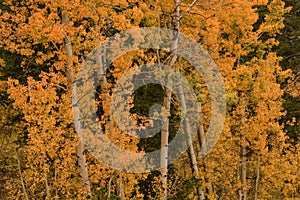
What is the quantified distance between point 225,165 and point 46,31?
7.84m

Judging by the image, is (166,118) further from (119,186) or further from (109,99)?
(119,186)

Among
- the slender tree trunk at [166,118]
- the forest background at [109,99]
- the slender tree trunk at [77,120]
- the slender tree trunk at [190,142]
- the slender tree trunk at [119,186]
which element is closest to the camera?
the forest background at [109,99]

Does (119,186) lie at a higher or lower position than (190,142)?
lower

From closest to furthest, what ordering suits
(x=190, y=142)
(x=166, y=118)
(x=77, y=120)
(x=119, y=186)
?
(x=77, y=120), (x=119, y=186), (x=166, y=118), (x=190, y=142)

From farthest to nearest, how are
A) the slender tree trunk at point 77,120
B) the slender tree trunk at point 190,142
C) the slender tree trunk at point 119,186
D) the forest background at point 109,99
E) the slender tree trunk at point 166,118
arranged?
the slender tree trunk at point 190,142 < the slender tree trunk at point 166,118 < the slender tree trunk at point 119,186 < the slender tree trunk at point 77,120 < the forest background at point 109,99

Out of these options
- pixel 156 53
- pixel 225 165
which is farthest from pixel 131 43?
pixel 225 165

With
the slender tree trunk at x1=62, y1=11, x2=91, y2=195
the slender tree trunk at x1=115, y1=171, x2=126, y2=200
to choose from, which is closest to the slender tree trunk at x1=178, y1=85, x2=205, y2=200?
the slender tree trunk at x1=115, y1=171, x2=126, y2=200

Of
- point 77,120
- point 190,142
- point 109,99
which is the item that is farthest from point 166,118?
point 77,120

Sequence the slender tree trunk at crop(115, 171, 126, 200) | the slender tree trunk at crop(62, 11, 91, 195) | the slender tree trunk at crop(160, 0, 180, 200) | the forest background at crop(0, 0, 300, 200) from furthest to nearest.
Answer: the slender tree trunk at crop(160, 0, 180, 200), the slender tree trunk at crop(115, 171, 126, 200), the slender tree trunk at crop(62, 11, 91, 195), the forest background at crop(0, 0, 300, 200)

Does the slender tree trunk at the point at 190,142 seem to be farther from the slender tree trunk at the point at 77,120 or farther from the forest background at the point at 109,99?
the slender tree trunk at the point at 77,120

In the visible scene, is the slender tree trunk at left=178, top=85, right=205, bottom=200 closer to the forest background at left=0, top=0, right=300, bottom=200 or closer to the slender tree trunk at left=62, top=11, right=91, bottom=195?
the forest background at left=0, top=0, right=300, bottom=200

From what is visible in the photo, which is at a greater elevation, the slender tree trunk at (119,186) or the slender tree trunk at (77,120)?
the slender tree trunk at (77,120)

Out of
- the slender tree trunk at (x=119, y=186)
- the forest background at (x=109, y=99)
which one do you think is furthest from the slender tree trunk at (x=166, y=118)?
the slender tree trunk at (x=119, y=186)

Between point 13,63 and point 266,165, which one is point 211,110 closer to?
point 266,165
